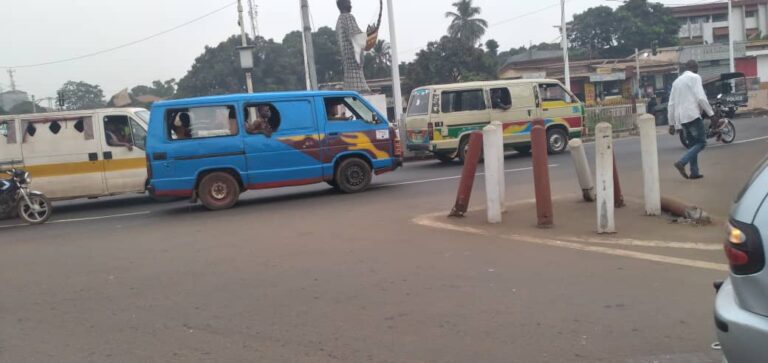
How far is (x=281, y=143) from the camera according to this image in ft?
36.4

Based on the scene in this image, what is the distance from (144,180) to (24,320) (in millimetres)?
7426

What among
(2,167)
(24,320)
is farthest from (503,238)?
(2,167)

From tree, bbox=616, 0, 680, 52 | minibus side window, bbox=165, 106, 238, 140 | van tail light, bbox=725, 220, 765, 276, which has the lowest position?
van tail light, bbox=725, 220, 765, 276

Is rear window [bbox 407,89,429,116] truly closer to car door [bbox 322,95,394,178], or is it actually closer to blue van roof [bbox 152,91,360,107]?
car door [bbox 322,95,394,178]

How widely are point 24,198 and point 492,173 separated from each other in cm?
795

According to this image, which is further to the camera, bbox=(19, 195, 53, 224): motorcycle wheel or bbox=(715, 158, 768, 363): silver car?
bbox=(19, 195, 53, 224): motorcycle wheel

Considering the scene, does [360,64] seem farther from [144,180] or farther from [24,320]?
[24,320]

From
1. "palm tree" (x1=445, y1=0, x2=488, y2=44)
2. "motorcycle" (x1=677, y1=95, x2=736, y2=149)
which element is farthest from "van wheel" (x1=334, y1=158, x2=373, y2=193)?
"palm tree" (x1=445, y1=0, x2=488, y2=44)

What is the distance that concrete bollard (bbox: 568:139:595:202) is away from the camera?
340 inches

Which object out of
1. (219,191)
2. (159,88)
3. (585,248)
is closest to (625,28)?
(159,88)

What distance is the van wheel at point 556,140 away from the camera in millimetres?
16234

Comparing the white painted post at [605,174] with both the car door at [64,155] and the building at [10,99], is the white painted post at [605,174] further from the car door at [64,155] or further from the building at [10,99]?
the building at [10,99]

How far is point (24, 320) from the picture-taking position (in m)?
5.25

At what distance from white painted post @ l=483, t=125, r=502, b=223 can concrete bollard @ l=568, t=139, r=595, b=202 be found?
3.97ft
